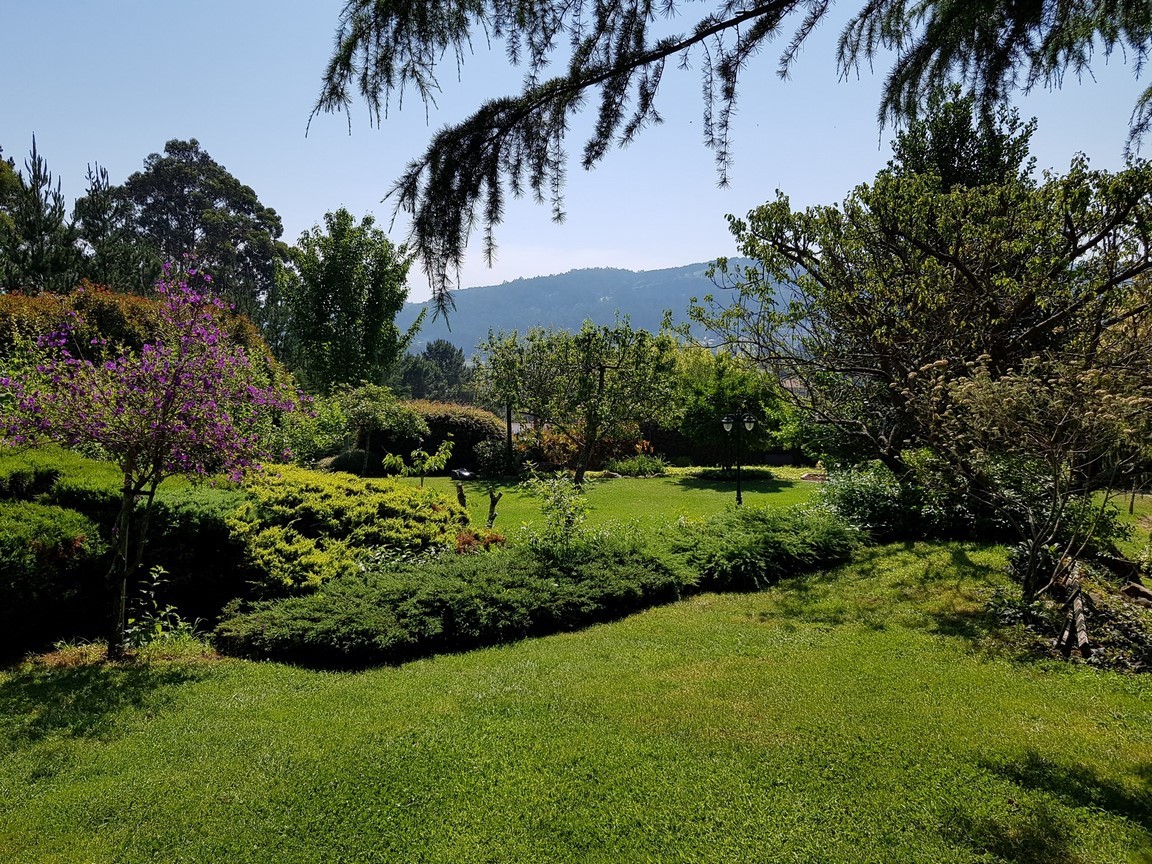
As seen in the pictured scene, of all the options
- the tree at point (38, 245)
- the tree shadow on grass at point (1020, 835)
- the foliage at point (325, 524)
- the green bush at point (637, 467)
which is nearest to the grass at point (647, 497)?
the green bush at point (637, 467)

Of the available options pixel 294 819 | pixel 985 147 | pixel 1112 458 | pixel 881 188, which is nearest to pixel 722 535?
pixel 1112 458

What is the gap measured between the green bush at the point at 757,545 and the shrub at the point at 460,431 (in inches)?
493

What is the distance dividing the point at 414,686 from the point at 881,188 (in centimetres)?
807

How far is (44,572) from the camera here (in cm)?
529

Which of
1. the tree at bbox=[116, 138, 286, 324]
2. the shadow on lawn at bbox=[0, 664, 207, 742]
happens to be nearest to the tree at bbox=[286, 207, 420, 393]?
the shadow on lawn at bbox=[0, 664, 207, 742]

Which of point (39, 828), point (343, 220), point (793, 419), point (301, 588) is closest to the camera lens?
point (39, 828)

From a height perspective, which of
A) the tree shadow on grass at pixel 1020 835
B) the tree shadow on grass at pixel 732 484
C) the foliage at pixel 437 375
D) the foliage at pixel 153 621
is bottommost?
the tree shadow on grass at pixel 732 484

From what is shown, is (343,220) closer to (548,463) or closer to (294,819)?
(548,463)

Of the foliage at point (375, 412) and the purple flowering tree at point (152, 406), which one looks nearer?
the purple flowering tree at point (152, 406)

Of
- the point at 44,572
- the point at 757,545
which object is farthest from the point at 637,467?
the point at 44,572

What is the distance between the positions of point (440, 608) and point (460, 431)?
15.5 metres

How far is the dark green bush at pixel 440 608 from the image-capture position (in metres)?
5.38

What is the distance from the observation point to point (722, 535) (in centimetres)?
872

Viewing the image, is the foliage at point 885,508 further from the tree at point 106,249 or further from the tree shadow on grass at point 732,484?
the tree at point 106,249
